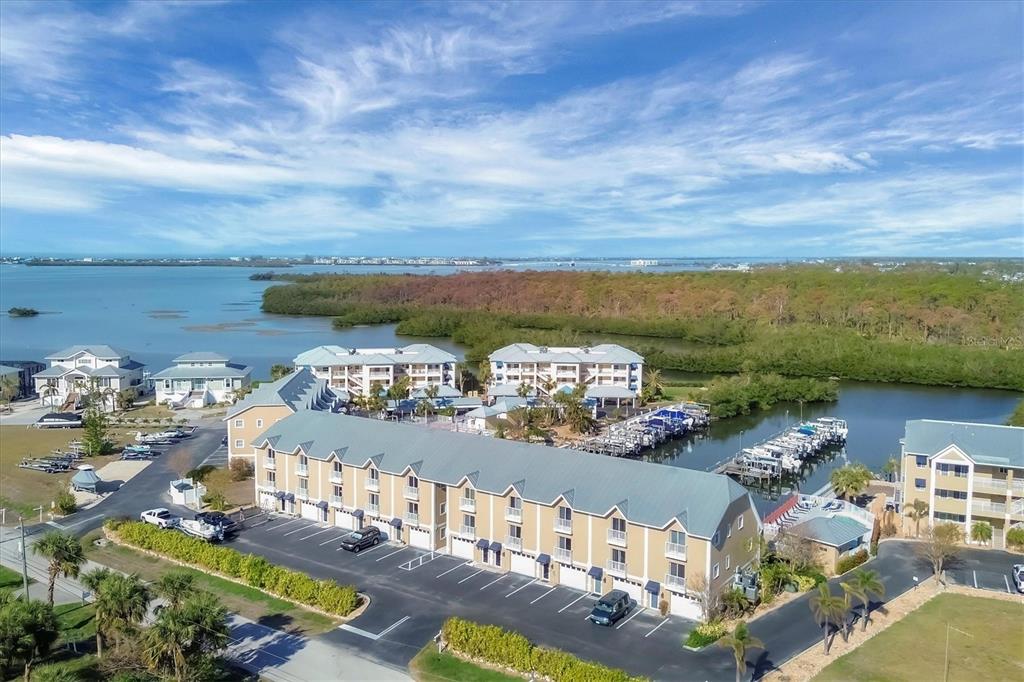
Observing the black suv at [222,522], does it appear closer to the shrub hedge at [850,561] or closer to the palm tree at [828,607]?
the palm tree at [828,607]

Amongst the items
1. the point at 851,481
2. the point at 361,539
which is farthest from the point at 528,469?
the point at 851,481

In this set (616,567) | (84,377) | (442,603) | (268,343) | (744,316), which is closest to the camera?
(442,603)

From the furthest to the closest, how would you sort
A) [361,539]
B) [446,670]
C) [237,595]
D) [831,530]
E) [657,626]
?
[361,539]
[831,530]
[237,595]
[657,626]
[446,670]

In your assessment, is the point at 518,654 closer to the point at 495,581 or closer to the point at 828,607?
the point at 495,581

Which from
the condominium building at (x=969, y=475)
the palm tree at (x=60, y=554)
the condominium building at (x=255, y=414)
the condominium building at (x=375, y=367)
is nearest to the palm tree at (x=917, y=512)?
the condominium building at (x=969, y=475)

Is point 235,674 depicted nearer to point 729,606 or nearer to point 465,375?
point 729,606
